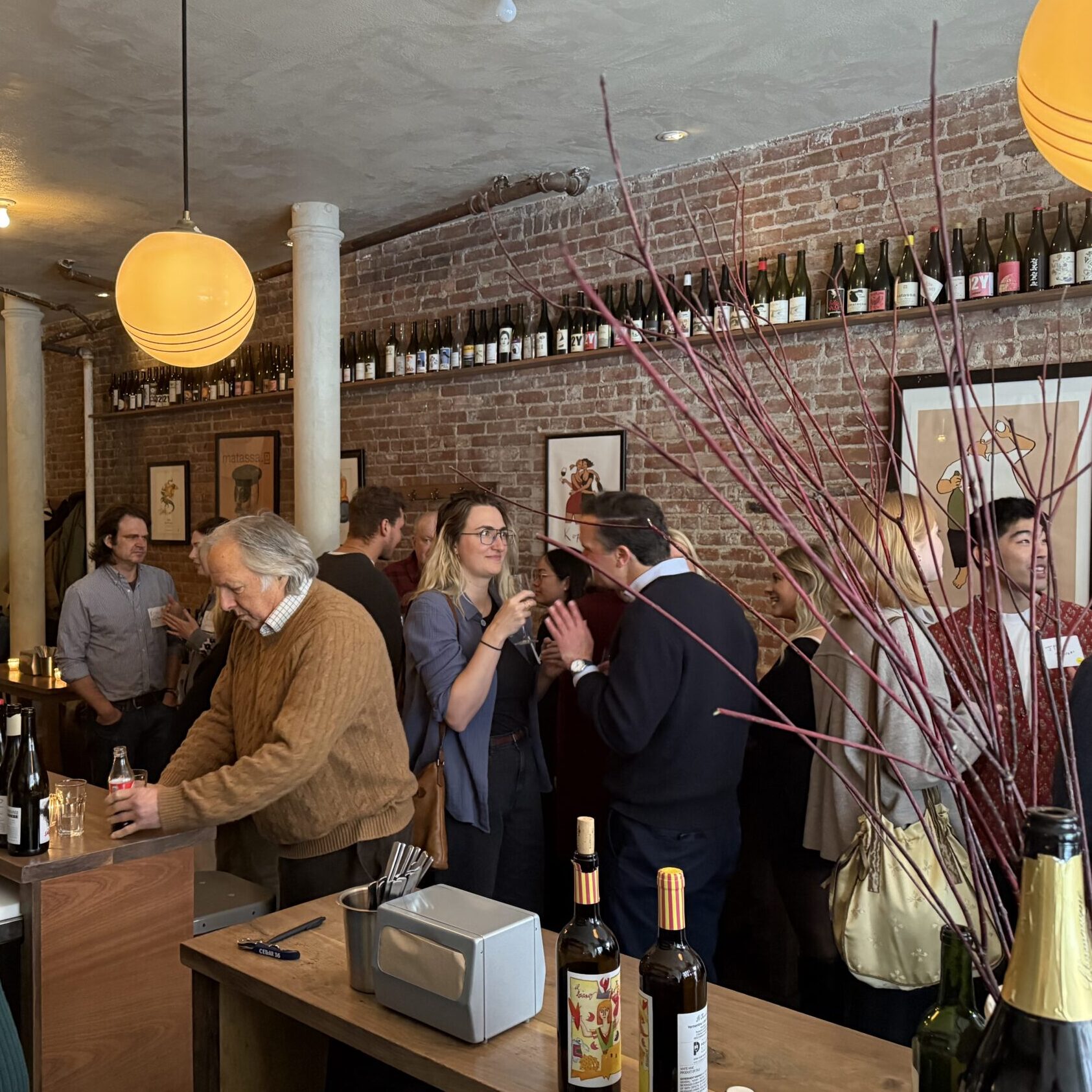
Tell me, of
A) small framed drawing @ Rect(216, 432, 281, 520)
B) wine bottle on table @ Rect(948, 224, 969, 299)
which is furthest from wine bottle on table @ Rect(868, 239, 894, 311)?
small framed drawing @ Rect(216, 432, 281, 520)

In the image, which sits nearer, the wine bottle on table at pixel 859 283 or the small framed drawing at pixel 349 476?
the wine bottle on table at pixel 859 283

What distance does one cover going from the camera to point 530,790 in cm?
301

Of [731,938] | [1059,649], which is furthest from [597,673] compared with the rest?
[1059,649]

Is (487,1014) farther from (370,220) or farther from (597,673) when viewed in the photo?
(370,220)

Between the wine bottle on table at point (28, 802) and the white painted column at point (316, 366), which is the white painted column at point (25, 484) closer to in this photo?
the white painted column at point (316, 366)

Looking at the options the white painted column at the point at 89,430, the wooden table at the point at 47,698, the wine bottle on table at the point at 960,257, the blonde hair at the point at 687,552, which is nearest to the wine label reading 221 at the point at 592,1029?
the blonde hair at the point at 687,552

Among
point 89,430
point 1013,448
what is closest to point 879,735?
point 1013,448

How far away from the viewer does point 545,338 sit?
5.18m

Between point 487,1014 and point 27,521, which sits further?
point 27,521

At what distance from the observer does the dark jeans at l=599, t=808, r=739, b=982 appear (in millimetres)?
2686

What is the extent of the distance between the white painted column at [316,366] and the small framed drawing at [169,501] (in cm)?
250

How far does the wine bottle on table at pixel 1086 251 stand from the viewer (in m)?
3.51

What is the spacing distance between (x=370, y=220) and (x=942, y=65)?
3108 millimetres

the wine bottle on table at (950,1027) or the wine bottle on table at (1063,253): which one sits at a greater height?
the wine bottle on table at (1063,253)
